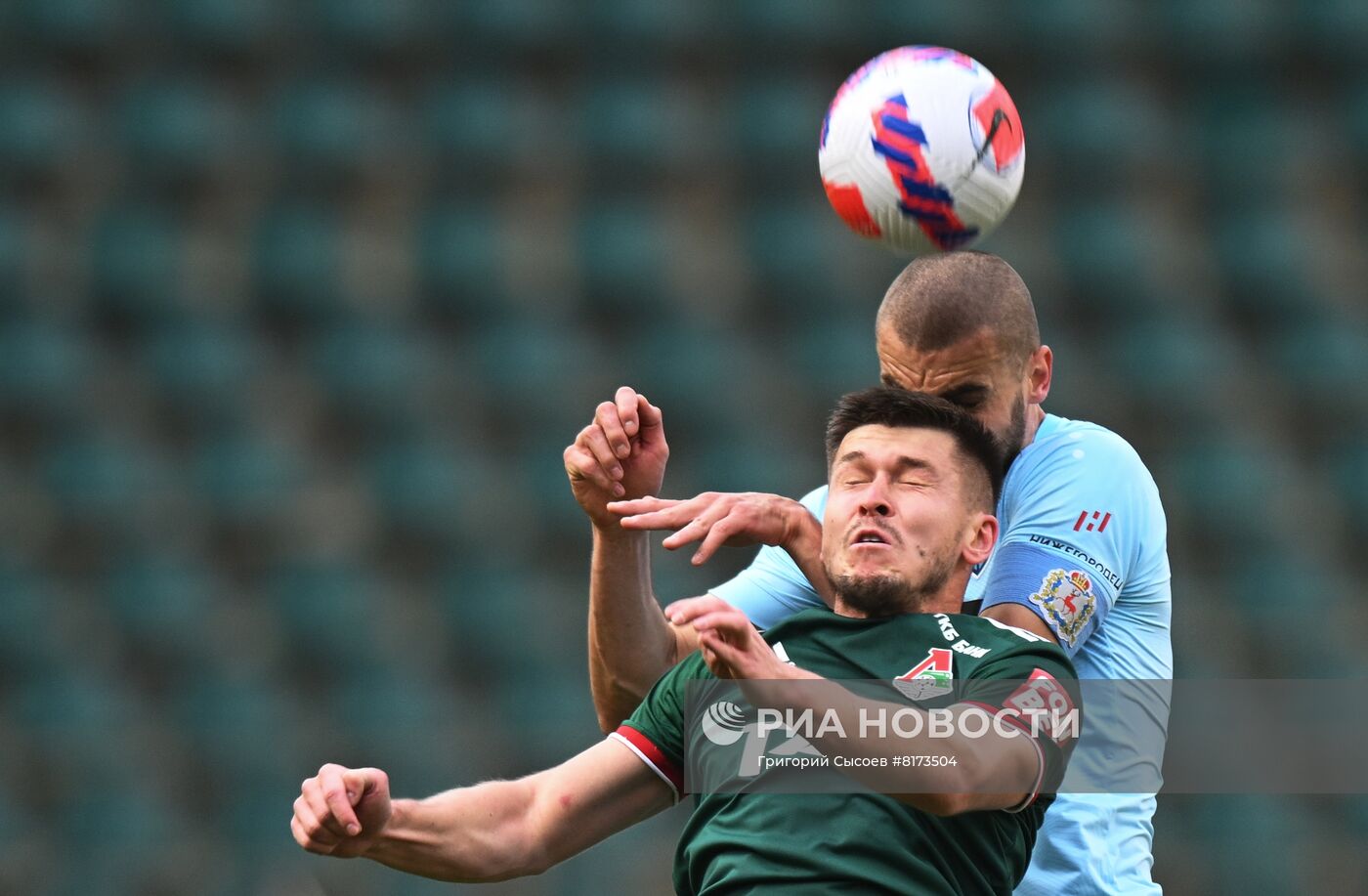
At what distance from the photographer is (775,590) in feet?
10.9

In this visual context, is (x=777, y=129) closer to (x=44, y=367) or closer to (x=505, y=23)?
(x=505, y=23)

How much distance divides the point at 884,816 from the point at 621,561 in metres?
0.89

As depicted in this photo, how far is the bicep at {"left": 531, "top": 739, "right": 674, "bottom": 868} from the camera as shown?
2.68 m

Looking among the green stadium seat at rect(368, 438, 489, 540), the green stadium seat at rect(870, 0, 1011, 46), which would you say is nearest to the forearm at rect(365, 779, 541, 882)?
the green stadium seat at rect(368, 438, 489, 540)

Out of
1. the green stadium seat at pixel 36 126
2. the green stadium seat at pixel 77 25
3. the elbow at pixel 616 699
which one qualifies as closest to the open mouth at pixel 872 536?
the elbow at pixel 616 699

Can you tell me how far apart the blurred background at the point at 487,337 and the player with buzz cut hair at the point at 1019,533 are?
3.59 metres

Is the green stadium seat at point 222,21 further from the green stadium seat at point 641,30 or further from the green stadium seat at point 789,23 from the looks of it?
the green stadium seat at point 789,23

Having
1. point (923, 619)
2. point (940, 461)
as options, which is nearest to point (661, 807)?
point (923, 619)

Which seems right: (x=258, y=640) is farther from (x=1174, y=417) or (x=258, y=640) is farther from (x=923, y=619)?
(x=923, y=619)

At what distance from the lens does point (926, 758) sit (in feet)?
7.06

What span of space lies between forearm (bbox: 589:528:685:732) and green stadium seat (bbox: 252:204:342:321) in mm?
4391

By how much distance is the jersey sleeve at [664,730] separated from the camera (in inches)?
106

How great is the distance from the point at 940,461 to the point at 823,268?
15.1ft

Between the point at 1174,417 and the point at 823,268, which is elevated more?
the point at 823,268
